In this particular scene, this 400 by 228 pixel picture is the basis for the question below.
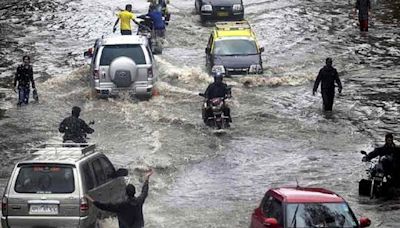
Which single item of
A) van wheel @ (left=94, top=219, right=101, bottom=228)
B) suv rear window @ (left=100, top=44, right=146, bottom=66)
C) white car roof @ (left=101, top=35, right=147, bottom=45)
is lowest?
suv rear window @ (left=100, top=44, right=146, bottom=66)

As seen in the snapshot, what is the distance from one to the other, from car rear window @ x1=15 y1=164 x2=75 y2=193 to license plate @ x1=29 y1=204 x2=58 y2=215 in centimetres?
26

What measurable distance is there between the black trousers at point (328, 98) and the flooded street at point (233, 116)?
1.56 feet

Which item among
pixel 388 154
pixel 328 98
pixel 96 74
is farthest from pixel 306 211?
pixel 96 74

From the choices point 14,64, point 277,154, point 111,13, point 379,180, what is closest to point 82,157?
point 379,180

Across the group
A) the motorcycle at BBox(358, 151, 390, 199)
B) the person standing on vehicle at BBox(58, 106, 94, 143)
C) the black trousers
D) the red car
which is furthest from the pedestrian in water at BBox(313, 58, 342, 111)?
the red car

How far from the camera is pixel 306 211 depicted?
11883mm

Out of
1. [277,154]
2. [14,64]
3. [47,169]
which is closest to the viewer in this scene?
[47,169]

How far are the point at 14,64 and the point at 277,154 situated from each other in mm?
15036

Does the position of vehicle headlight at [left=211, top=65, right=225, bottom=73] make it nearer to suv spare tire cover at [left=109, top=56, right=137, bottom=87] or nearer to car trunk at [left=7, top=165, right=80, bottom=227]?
suv spare tire cover at [left=109, top=56, right=137, bottom=87]

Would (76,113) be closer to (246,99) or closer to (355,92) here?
(246,99)

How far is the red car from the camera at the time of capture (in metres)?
11.6

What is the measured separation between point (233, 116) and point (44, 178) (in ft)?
39.9

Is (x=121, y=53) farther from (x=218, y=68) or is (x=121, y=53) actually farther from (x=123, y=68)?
(x=218, y=68)

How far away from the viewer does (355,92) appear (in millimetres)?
27328
